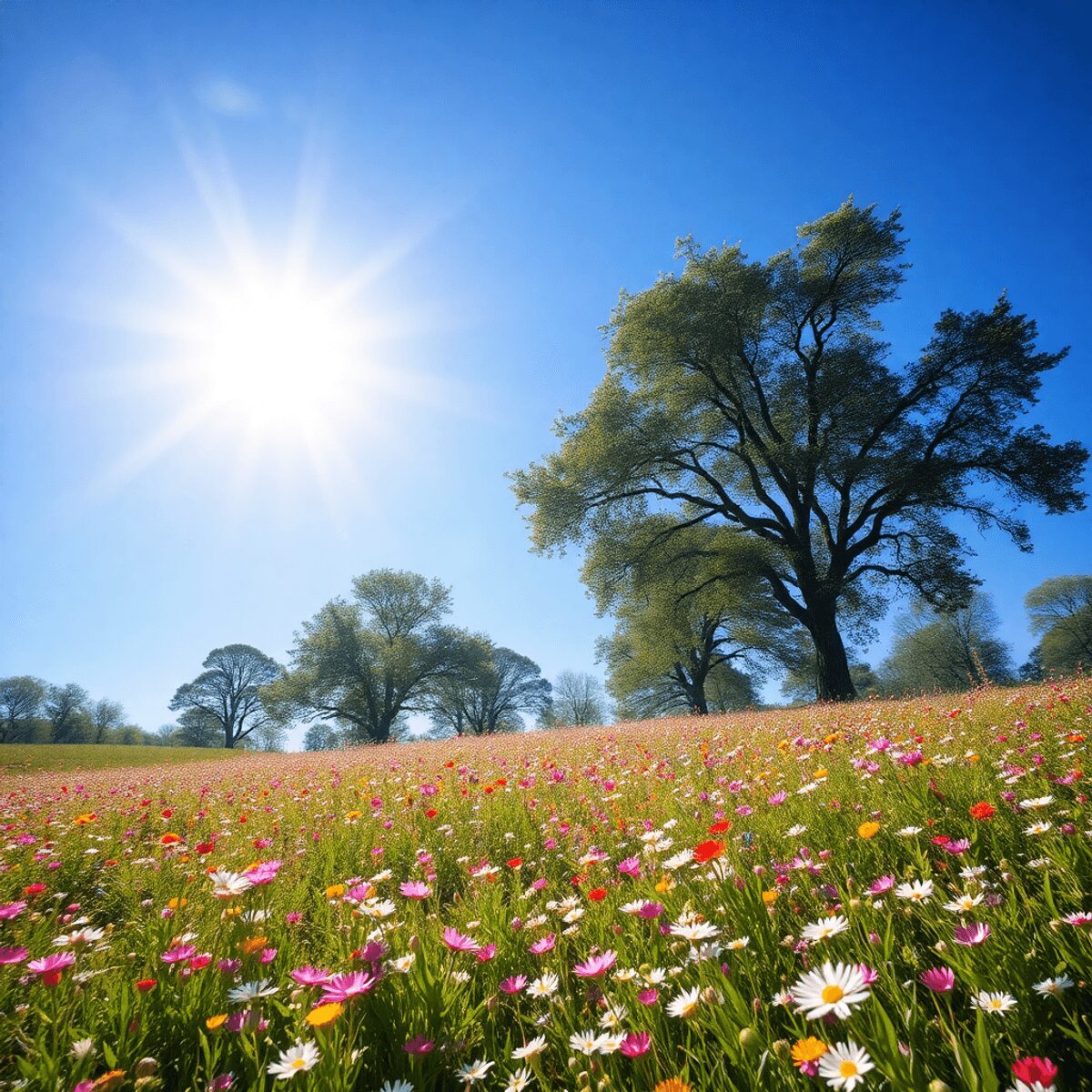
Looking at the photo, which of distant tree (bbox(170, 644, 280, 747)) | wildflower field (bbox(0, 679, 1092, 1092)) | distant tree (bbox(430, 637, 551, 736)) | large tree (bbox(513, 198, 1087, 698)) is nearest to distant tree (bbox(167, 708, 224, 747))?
distant tree (bbox(170, 644, 280, 747))

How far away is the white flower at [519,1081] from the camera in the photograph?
4.25 feet

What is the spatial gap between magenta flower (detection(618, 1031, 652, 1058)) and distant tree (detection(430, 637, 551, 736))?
43855 millimetres

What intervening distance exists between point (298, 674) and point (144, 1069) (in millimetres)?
40777

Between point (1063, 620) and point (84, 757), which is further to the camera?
point (1063, 620)

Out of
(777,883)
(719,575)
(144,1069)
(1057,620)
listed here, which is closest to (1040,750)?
(777,883)

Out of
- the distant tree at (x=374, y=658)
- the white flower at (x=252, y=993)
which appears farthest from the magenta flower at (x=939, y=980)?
the distant tree at (x=374, y=658)

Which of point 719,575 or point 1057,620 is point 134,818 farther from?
point 1057,620

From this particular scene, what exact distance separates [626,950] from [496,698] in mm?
59586

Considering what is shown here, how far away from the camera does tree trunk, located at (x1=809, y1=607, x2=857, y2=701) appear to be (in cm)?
1553

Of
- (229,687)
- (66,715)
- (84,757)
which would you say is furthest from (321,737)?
(84,757)

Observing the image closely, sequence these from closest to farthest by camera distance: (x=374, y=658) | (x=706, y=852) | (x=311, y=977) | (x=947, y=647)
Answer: (x=311, y=977) < (x=706, y=852) < (x=374, y=658) < (x=947, y=647)

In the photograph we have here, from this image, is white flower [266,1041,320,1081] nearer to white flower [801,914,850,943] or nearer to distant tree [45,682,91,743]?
white flower [801,914,850,943]

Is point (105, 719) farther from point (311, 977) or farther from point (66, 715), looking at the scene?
point (311, 977)

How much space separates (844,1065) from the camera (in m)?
0.96
